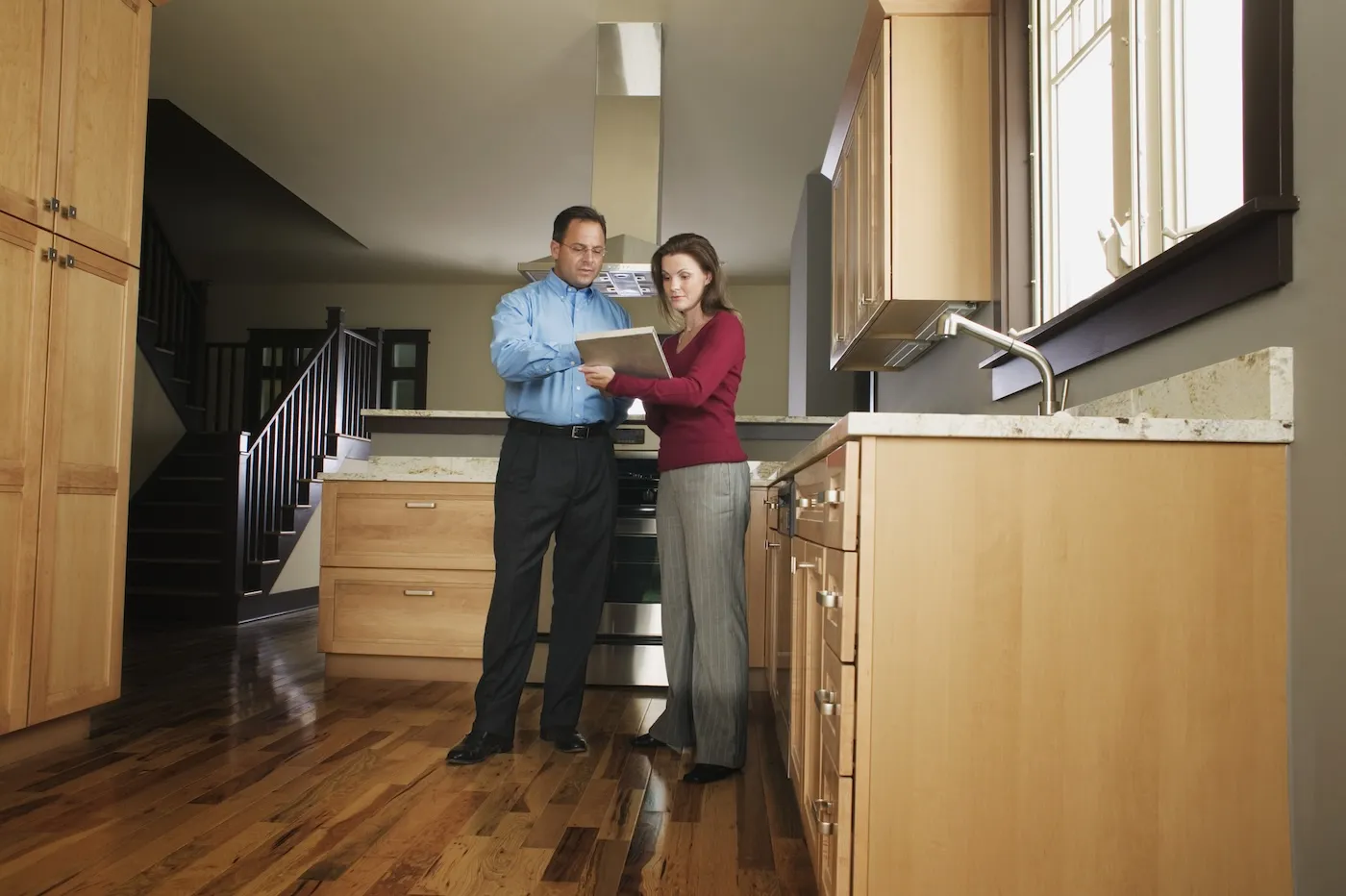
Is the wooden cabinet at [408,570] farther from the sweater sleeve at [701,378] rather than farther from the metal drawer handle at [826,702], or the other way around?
the metal drawer handle at [826,702]

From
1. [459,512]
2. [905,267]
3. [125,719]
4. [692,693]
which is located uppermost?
[905,267]

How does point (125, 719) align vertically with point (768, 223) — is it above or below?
below

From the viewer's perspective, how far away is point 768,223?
743 cm

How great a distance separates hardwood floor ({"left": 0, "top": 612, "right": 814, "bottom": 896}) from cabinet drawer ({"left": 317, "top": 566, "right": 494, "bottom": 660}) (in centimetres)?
51

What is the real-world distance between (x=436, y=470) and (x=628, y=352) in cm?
179

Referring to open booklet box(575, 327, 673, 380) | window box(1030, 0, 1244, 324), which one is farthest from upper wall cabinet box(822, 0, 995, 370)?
open booklet box(575, 327, 673, 380)

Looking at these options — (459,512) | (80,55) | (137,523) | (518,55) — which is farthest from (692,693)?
(137,523)

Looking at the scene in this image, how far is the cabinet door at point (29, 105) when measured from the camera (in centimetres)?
243

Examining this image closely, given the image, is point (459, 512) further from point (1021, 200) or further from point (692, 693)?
point (1021, 200)

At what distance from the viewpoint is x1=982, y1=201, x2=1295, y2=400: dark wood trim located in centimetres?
136

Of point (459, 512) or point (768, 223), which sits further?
point (768, 223)

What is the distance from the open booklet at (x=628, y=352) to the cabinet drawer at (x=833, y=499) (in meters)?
0.49

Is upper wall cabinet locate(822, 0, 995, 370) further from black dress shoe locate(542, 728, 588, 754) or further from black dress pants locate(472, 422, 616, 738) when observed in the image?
black dress shoe locate(542, 728, 588, 754)

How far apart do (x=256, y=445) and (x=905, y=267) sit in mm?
4747
